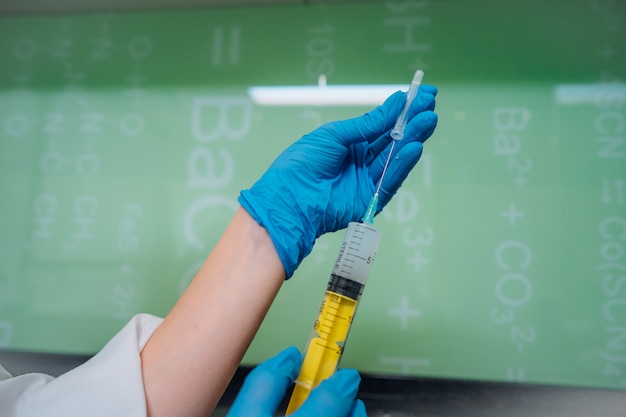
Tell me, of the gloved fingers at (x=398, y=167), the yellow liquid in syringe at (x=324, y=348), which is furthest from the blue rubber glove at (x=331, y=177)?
the yellow liquid in syringe at (x=324, y=348)

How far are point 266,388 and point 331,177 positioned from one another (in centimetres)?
40

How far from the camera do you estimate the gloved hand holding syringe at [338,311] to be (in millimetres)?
632

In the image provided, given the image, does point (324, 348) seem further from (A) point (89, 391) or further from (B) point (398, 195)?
(B) point (398, 195)

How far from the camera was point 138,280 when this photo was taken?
1.17 meters

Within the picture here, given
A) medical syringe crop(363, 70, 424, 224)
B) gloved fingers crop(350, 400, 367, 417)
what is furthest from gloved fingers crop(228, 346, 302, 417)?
medical syringe crop(363, 70, 424, 224)

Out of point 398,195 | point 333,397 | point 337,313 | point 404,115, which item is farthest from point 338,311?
point 398,195

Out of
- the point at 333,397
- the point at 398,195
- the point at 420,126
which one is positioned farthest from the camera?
the point at 398,195

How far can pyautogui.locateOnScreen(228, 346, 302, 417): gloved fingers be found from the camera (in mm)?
606

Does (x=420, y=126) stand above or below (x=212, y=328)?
above

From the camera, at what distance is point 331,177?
794mm

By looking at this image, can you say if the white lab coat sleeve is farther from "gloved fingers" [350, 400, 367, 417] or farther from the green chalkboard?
the green chalkboard

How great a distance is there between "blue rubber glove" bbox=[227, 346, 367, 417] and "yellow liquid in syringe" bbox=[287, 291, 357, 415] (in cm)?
2

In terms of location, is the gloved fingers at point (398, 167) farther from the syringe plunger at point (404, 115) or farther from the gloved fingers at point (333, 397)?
the gloved fingers at point (333, 397)

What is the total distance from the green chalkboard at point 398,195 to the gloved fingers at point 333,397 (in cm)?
47
